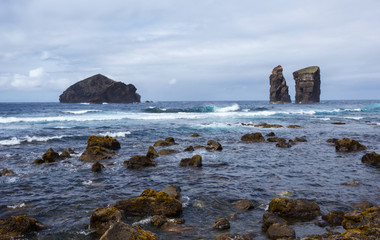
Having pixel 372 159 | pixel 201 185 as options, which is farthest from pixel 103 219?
pixel 372 159

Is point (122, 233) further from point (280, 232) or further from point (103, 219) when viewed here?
point (280, 232)

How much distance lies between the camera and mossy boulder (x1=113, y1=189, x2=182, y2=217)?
762 centimetres

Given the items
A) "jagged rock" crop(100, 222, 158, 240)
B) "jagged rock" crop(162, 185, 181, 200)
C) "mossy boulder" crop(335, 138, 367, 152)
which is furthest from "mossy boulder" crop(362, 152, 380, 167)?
"jagged rock" crop(100, 222, 158, 240)

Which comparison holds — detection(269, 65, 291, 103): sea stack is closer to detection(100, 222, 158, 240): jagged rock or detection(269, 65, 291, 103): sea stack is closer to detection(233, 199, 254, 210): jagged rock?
detection(233, 199, 254, 210): jagged rock

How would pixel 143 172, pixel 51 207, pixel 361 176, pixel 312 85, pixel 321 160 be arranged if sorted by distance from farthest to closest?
pixel 312 85 < pixel 321 160 < pixel 143 172 < pixel 361 176 < pixel 51 207

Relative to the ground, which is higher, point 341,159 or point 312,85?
point 312,85

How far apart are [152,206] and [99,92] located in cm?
14436

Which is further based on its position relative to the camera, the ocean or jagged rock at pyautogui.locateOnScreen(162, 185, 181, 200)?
jagged rock at pyautogui.locateOnScreen(162, 185, 181, 200)

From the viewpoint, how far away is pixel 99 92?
143500mm

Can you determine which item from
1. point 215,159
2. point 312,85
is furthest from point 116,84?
point 215,159

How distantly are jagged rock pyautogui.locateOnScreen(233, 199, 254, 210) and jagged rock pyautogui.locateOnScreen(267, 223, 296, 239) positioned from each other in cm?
165

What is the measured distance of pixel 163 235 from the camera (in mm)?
6395

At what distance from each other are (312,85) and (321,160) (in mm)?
112326

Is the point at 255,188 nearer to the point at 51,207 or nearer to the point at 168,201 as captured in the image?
the point at 168,201
